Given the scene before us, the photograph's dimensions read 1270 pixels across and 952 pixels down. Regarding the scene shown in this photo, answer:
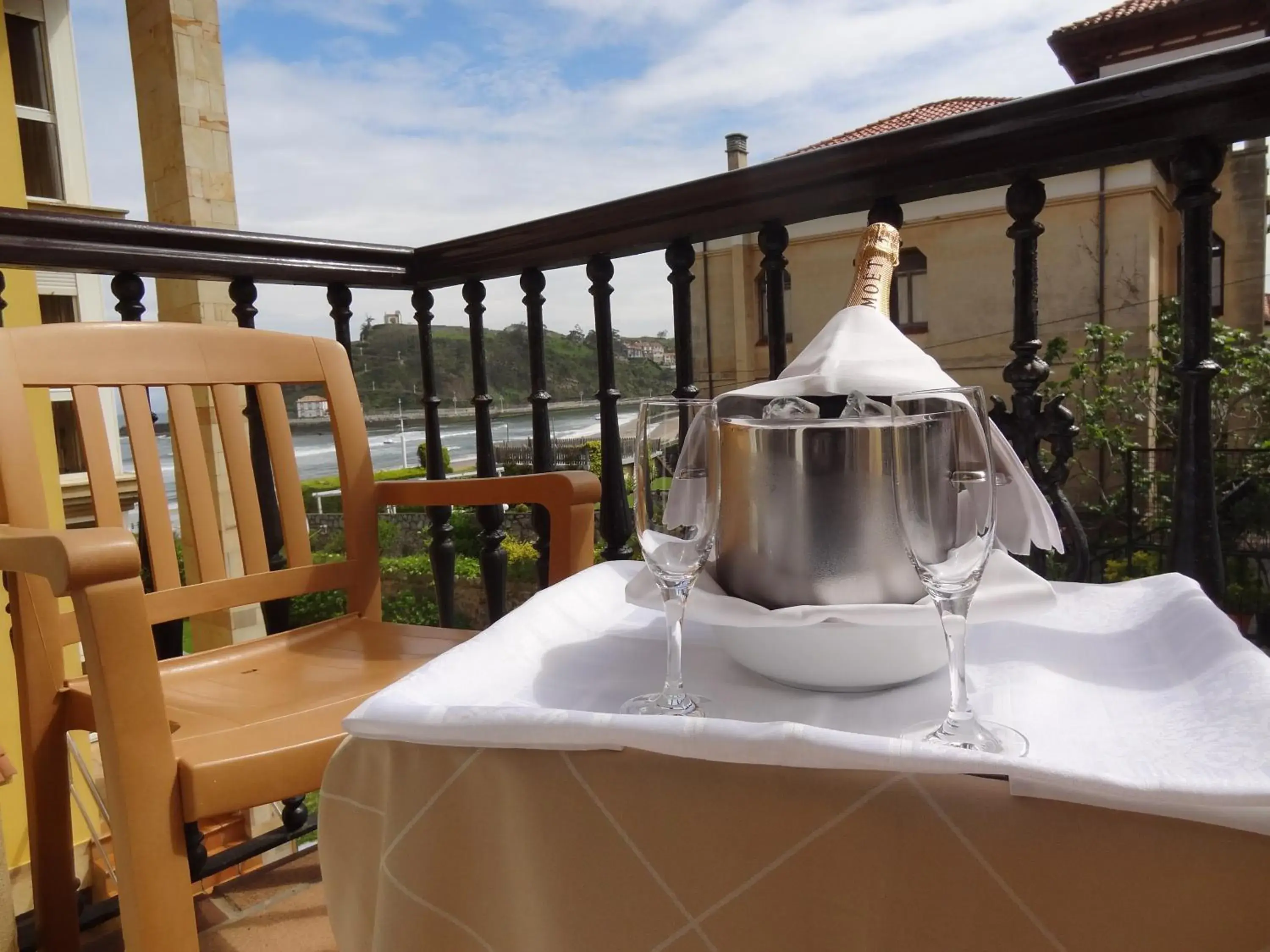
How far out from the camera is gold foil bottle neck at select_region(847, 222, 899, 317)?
71 centimetres

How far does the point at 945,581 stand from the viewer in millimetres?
426

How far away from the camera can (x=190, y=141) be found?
6629 mm

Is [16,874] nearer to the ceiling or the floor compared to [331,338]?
nearer to the floor

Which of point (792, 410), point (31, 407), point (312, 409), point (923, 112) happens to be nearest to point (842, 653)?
point (792, 410)

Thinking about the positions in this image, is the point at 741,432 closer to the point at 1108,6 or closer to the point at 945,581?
the point at 945,581

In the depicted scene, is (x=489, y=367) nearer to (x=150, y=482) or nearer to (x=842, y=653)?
(x=150, y=482)

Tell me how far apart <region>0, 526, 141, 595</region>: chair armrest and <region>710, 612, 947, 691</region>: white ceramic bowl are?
56 centimetres

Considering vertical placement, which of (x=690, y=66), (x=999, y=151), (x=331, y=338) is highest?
(x=690, y=66)

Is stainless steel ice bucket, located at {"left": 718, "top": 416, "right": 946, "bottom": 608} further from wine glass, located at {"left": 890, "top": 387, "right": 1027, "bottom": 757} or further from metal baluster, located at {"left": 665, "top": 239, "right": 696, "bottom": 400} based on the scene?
metal baluster, located at {"left": 665, "top": 239, "right": 696, "bottom": 400}

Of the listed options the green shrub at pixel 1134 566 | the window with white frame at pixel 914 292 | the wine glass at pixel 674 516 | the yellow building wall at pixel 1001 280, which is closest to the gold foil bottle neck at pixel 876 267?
the wine glass at pixel 674 516

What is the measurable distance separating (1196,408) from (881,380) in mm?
565

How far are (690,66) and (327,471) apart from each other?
3052 cm

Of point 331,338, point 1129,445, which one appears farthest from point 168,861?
point 1129,445

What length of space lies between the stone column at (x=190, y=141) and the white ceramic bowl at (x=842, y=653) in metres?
6.41
